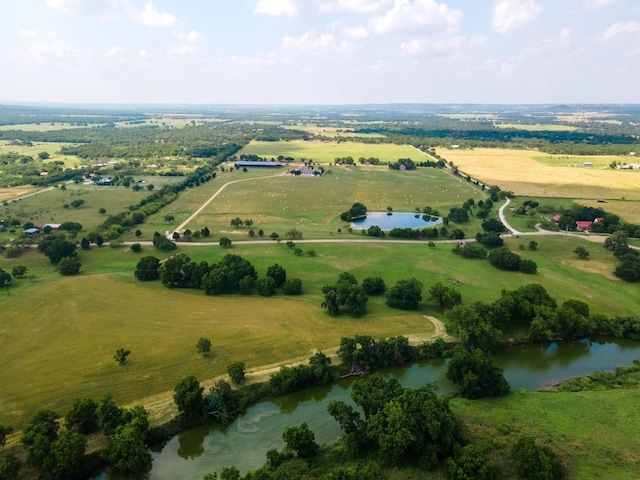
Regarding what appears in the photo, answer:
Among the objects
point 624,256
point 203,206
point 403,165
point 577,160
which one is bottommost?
point 203,206

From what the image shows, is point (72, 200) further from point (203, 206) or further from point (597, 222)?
point (597, 222)

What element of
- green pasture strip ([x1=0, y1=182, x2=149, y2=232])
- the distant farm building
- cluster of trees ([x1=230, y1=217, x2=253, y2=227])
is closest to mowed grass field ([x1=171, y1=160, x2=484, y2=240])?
cluster of trees ([x1=230, y1=217, x2=253, y2=227])

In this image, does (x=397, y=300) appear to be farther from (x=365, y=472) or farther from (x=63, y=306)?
(x=63, y=306)

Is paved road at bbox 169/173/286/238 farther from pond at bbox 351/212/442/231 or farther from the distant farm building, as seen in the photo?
pond at bbox 351/212/442/231

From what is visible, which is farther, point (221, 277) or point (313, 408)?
point (221, 277)

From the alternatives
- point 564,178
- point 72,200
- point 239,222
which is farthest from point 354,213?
point 564,178

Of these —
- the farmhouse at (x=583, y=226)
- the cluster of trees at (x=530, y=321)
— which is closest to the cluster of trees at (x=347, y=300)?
the cluster of trees at (x=530, y=321)

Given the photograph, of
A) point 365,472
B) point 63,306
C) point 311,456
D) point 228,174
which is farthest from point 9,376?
point 228,174
